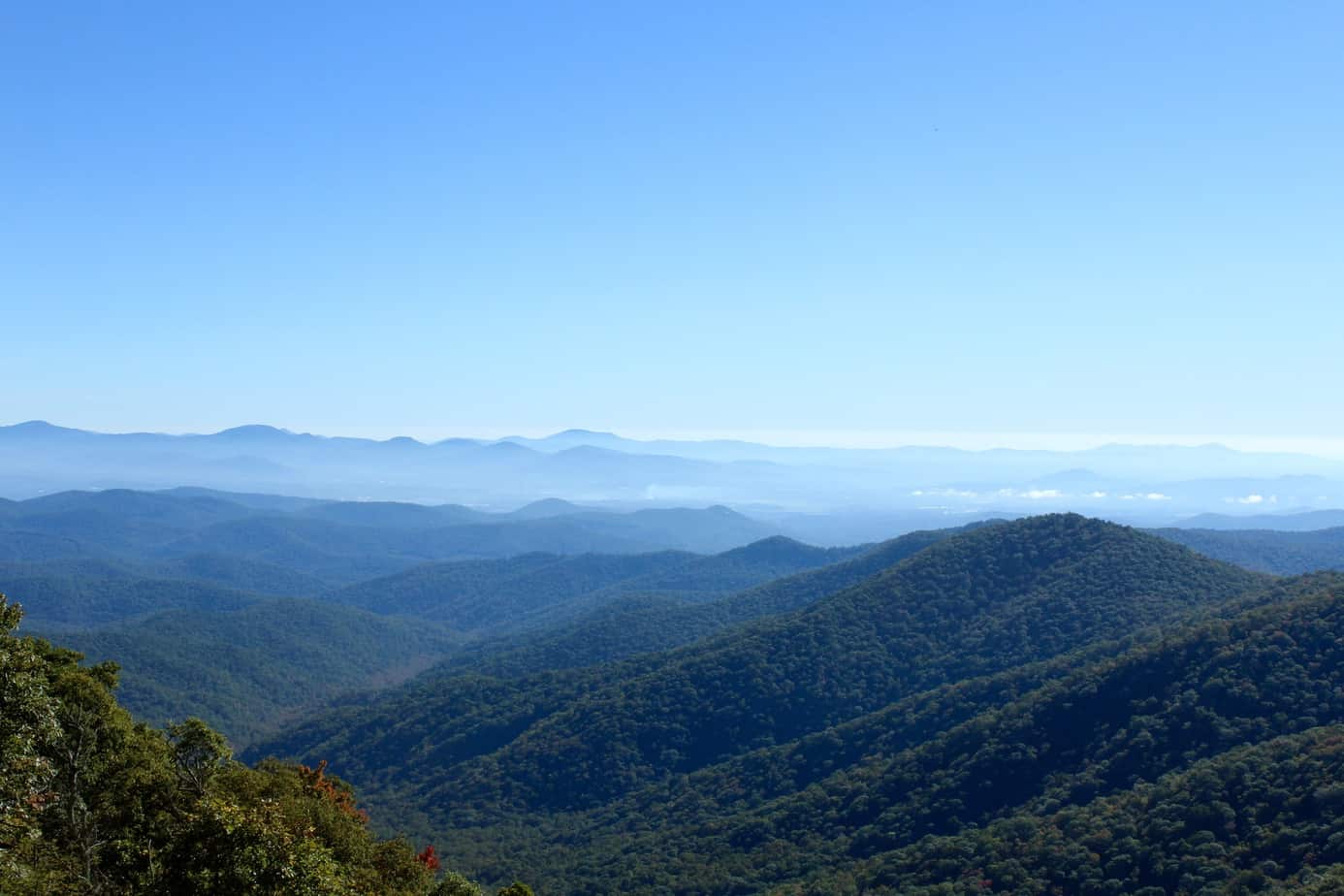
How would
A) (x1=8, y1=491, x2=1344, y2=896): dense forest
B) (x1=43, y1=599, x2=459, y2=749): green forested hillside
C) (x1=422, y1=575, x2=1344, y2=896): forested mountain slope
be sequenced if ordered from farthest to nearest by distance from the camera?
(x1=43, y1=599, x2=459, y2=749): green forested hillside → (x1=422, y1=575, x2=1344, y2=896): forested mountain slope → (x1=8, y1=491, x2=1344, y2=896): dense forest

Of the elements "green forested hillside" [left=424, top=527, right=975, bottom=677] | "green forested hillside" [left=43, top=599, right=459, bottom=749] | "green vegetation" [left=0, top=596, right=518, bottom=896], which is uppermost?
"green vegetation" [left=0, top=596, right=518, bottom=896]

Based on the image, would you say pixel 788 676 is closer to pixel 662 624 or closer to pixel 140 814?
pixel 662 624

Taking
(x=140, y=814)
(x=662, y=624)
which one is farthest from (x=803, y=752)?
(x=662, y=624)

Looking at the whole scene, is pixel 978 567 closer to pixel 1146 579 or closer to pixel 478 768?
pixel 1146 579

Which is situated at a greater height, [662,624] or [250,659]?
[662,624]

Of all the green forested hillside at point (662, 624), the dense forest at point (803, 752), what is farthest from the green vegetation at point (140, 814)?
the green forested hillside at point (662, 624)

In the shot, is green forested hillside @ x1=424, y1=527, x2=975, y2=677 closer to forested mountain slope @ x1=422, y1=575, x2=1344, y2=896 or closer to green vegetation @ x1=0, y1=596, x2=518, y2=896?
forested mountain slope @ x1=422, y1=575, x2=1344, y2=896

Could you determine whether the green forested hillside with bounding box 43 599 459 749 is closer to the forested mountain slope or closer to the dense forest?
the dense forest

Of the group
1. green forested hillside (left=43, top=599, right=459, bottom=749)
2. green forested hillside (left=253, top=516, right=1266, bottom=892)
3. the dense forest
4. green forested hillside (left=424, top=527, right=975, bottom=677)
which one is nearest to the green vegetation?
the dense forest

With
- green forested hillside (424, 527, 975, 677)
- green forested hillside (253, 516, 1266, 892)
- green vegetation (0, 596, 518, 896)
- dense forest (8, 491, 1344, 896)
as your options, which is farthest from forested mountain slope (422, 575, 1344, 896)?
green forested hillside (424, 527, 975, 677)

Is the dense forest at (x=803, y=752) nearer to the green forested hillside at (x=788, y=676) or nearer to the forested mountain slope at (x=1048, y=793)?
the forested mountain slope at (x=1048, y=793)

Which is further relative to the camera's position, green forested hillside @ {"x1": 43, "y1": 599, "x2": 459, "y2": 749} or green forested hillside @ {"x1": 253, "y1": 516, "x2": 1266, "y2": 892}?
green forested hillside @ {"x1": 43, "y1": 599, "x2": 459, "y2": 749}

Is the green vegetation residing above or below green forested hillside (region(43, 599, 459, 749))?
above

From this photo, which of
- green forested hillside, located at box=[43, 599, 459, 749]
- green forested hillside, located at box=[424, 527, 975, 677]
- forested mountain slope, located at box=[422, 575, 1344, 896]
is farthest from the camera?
green forested hillside, located at box=[424, 527, 975, 677]
